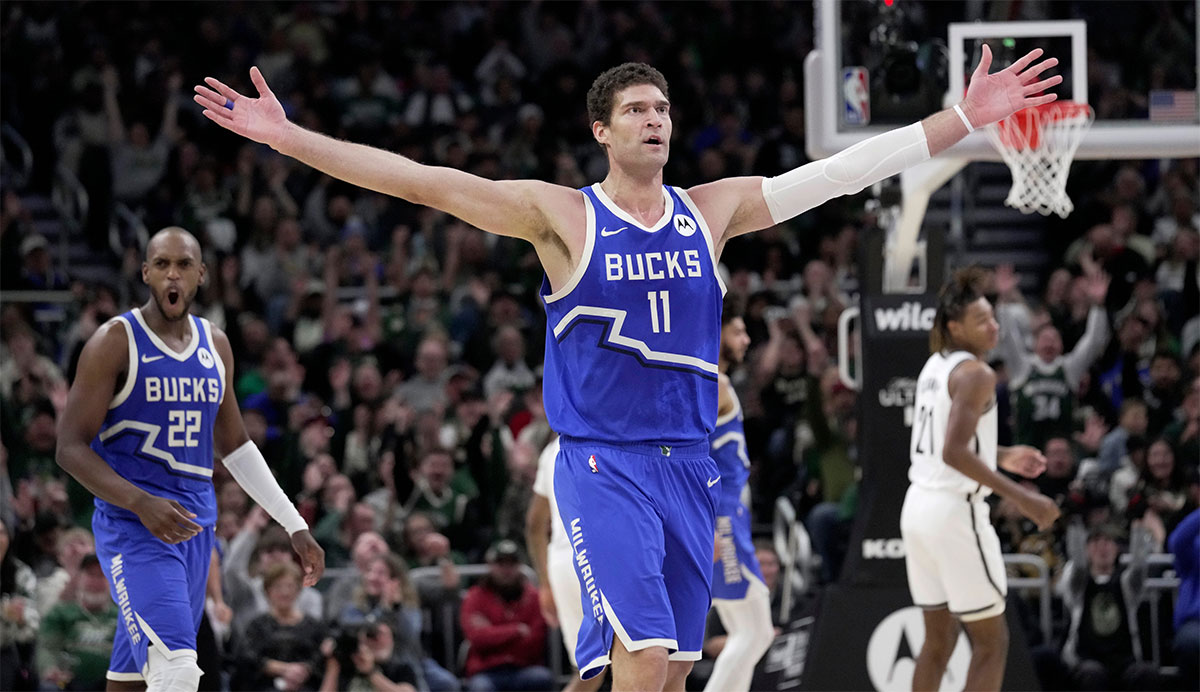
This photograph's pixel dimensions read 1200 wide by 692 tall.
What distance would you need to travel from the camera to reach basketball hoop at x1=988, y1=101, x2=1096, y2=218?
30.3 ft

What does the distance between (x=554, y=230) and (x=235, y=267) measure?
1051 centimetres

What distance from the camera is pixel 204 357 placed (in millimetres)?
6703

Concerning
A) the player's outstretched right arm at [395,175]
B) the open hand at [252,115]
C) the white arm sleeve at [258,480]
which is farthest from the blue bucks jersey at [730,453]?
the open hand at [252,115]

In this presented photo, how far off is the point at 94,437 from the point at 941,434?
4.08 m

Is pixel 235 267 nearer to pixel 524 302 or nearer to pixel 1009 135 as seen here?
pixel 524 302

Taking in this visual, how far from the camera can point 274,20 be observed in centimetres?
1847

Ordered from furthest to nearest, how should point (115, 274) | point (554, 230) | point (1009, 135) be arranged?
point (115, 274)
point (1009, 135)
point (554, 230)

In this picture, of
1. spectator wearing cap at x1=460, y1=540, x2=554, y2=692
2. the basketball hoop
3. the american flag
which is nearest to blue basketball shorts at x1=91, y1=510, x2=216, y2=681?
spectator wearing cap at x1=460, y1=540, x2=554, y2=692

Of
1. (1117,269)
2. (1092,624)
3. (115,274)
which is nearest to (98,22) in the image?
(115,274)

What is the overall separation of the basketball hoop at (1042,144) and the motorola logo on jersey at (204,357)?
15.5ft

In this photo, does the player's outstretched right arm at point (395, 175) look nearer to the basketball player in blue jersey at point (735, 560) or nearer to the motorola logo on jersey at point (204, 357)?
the motorola logo on jersey at point (204, 357)

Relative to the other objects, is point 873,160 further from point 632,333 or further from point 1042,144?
point 1042,144

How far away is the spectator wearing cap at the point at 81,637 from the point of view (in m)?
9.92

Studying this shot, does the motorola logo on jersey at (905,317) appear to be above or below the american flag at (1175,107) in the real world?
below
